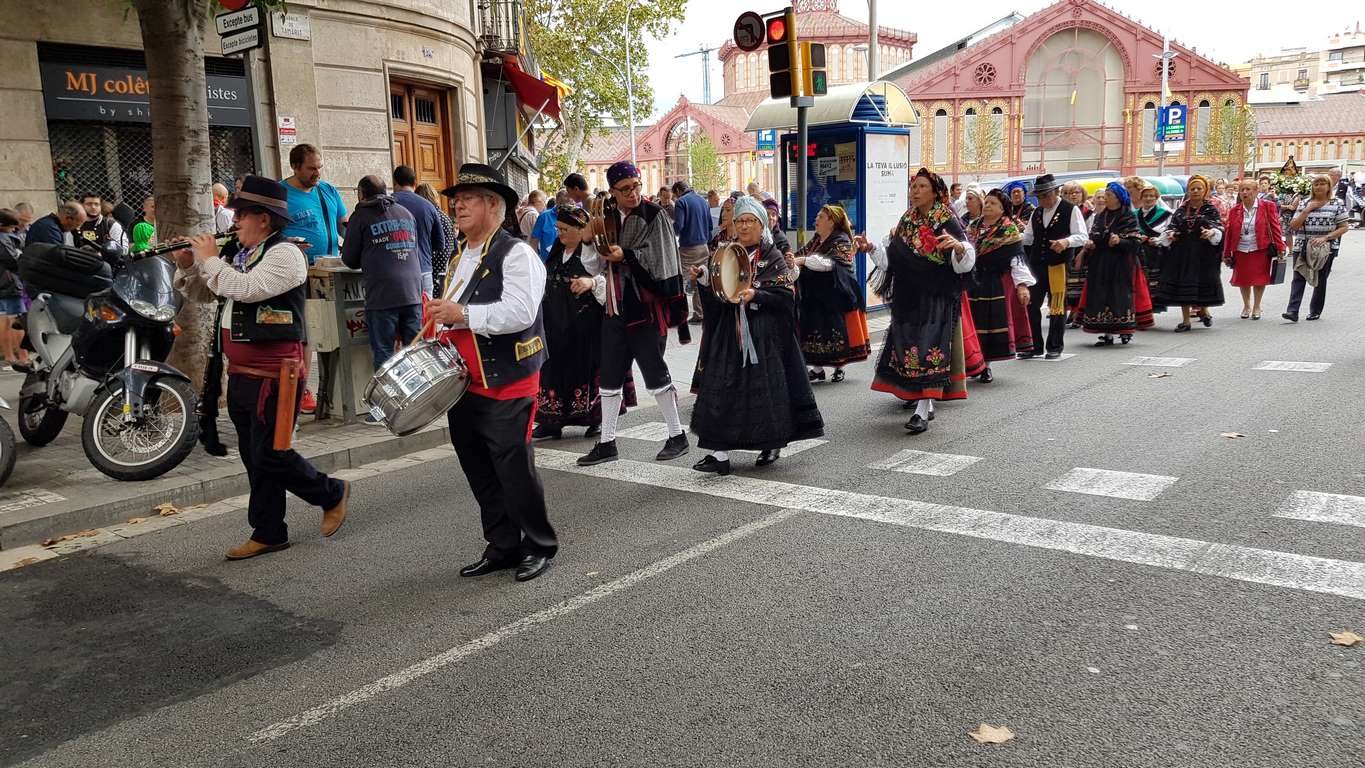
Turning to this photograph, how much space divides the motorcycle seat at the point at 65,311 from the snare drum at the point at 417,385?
13.6 ft

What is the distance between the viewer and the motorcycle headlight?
6883mm

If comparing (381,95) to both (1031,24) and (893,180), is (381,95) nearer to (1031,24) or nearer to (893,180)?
(893,180)

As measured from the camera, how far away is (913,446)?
7469 mm

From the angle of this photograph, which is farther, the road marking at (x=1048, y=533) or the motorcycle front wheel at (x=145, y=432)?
the motorcycle front wheel at (x=145, y=432)

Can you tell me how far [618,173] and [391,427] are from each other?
3188 millimetres

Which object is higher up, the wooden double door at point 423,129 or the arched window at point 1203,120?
the arched window at point 1203,120

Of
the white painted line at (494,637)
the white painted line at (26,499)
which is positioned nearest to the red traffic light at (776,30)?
the white painted line at (494,637)

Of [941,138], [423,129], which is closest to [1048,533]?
[423,129]

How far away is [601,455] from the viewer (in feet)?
24.4

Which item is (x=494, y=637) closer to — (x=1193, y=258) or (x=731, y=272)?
(x=731, y=272)

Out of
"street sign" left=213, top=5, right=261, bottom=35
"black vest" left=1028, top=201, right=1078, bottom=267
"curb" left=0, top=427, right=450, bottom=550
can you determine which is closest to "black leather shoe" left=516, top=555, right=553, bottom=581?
"curb" left=0, top=427, right=450, bottom=550

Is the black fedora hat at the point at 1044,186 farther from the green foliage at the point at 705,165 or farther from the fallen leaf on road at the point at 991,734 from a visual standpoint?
the green foliage at the point at 705,165

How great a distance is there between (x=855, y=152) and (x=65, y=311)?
1063 cm

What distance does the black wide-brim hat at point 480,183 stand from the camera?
474 cm
